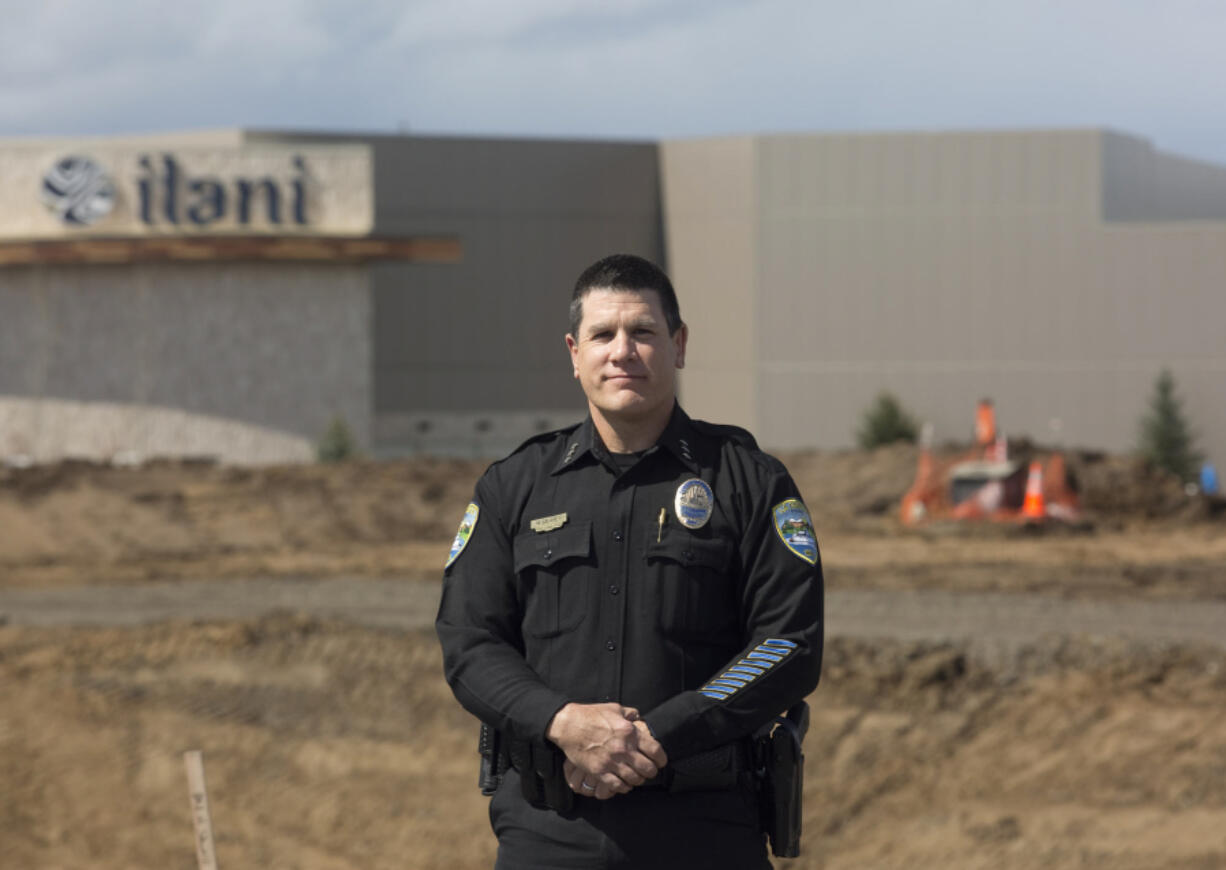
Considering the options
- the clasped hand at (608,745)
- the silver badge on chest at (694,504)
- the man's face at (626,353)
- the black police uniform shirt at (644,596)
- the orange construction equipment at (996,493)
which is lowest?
the orange construction equipment at (996,493)

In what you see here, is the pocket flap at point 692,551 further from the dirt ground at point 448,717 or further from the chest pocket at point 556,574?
the dirt ground at point 448,717

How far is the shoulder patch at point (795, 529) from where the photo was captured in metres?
3.31

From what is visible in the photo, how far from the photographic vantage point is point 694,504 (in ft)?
11.0

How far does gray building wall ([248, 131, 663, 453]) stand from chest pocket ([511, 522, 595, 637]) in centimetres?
3410

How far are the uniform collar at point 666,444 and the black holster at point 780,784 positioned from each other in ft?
2.05

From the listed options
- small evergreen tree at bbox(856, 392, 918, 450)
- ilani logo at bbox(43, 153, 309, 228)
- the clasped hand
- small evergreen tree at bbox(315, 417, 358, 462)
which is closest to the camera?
the clasped hand

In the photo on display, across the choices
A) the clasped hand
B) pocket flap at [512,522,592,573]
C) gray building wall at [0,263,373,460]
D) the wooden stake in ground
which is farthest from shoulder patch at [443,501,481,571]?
gray building wall at [0,263,373,460]

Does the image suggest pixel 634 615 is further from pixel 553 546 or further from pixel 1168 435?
pixel 1168 435

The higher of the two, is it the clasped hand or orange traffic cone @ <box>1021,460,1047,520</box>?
the clasped hand

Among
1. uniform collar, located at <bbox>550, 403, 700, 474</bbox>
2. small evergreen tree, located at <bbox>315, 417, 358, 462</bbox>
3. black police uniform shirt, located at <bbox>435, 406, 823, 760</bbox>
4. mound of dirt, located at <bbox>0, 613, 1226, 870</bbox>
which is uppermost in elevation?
uniform collar, located at <bbox>550, 403, 700, 474</bbox>

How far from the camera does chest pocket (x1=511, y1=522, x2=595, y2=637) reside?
3.36 metres

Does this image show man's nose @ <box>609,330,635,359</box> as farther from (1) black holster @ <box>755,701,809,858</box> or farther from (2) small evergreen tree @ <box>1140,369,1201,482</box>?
(2) small evergreen tree @ <box>1140,369,1201,482</box>

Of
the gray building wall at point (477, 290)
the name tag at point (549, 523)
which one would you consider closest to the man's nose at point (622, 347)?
the name tag at point (549, 523)

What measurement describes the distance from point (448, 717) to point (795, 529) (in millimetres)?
9991
